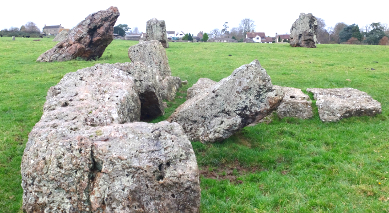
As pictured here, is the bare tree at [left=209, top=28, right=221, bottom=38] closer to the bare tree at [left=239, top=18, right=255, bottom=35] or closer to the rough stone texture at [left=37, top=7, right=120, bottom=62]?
the bare tree at [left=239, top=18, right=255, bottom=35]

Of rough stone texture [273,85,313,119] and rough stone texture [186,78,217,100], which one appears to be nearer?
rough stone texture [273,85,313,119]

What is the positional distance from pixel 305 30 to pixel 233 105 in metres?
29.9

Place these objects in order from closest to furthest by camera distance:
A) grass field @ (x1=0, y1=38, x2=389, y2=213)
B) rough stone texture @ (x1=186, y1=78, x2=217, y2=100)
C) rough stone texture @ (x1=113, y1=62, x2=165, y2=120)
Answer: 1. grass field @ (x1=0, y1=38, x2=389, y2=213)
2. rough stone texture @ (x1=113, y1=62, x2=165, y2=120)
3. rough stone texture @ (x1=186, y1=78, x2=217, y2=100)

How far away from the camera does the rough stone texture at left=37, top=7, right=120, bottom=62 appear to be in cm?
2314

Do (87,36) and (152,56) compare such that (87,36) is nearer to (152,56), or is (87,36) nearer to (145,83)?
(152,56)

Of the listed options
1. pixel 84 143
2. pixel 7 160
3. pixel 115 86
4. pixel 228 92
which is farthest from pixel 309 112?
pixel 7 160

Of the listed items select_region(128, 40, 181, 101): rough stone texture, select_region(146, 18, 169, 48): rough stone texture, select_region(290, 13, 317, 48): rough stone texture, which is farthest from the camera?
select_region(290, 13, 317, 48): rough stone texture

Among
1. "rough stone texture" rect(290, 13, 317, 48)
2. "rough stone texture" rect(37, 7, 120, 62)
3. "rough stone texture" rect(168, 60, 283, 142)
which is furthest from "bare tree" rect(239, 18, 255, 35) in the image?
"rough stone texture" rect(168, 60, 283, 142)

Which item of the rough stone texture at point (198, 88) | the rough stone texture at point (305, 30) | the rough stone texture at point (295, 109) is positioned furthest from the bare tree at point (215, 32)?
the rough stone texture at point (295, 109)

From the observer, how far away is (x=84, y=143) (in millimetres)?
5879

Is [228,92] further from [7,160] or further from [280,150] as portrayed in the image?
[7,160]

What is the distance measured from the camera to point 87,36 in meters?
23.3

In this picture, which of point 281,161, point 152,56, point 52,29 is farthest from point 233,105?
point 52,29

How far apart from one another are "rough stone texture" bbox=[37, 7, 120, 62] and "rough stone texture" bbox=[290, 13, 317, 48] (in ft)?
71.3
